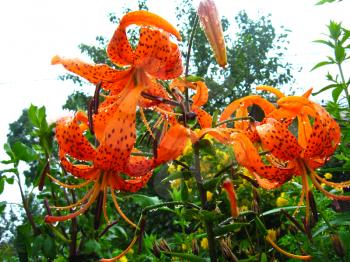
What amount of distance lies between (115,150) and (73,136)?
16 centimetres

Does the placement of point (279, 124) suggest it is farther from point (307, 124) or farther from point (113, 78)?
point (113, 78)

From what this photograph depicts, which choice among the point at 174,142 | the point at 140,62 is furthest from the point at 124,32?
the point at 174,142

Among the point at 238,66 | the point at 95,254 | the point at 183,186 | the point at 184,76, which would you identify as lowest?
the point at 95,254

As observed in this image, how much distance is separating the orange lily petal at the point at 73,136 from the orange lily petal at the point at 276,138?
1.22ft

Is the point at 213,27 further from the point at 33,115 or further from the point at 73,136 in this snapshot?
the point at 33,115

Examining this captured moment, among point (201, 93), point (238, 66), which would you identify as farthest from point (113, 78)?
point (238, 66)

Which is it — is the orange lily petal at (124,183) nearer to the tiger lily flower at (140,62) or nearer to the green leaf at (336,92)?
the tiger lily flower at (140,62)

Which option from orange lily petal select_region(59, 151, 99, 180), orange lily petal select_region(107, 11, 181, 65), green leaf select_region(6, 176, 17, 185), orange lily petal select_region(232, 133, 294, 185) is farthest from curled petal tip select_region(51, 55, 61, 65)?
green leaf select_region(6, 176, 17, 185)

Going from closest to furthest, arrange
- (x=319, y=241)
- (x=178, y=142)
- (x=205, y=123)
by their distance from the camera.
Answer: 1. (x=178, y=142)
2. (x=205, y=123)
3. (x=319, y=241)

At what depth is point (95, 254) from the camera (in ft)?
4.25

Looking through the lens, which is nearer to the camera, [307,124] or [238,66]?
[307,124]

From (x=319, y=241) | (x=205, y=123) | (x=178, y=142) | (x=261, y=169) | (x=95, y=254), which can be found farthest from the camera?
(x=95, y=254)

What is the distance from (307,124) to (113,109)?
1.48 feet

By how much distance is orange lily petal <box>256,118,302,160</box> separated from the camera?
2.89 feet
